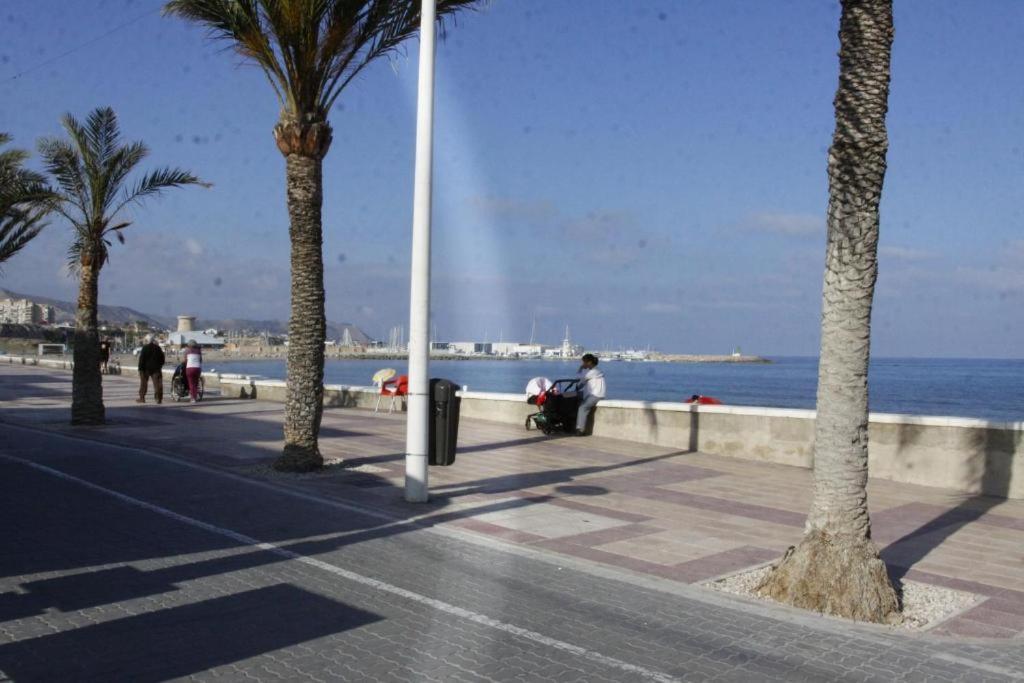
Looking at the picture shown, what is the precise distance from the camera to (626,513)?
410 inches

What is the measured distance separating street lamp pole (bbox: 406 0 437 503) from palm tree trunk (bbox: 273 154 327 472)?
270 cm

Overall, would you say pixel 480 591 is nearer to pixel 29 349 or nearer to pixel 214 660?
pixel 214 660

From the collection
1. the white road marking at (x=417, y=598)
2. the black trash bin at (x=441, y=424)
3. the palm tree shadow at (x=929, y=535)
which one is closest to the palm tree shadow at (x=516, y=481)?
the black trash bin at (x=441, y=424)

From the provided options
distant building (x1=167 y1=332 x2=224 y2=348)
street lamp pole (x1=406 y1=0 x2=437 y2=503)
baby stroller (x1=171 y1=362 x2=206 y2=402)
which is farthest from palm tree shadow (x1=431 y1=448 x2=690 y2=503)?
distant building (x1=167 y1=332 x2=224 y2=348)

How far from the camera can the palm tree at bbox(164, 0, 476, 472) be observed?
12.5m

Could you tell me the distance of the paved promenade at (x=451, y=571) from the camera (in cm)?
554

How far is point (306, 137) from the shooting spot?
12648 mm

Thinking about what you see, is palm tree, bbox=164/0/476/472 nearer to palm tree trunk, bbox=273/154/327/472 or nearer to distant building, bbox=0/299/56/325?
palm tree trunk, bbox=273/154/327/472

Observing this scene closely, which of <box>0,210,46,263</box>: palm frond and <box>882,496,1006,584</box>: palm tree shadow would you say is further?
<box>0,210,46,263</box>: palm frond

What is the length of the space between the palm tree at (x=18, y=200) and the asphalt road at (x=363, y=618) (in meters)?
11.1

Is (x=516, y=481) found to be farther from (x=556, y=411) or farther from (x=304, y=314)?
(x=556, y=411)

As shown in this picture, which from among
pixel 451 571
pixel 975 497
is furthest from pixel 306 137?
pixel 975 497

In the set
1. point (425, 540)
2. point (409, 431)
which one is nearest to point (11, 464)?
point (409, 431)

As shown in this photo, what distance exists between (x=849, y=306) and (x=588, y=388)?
33.7 ft
